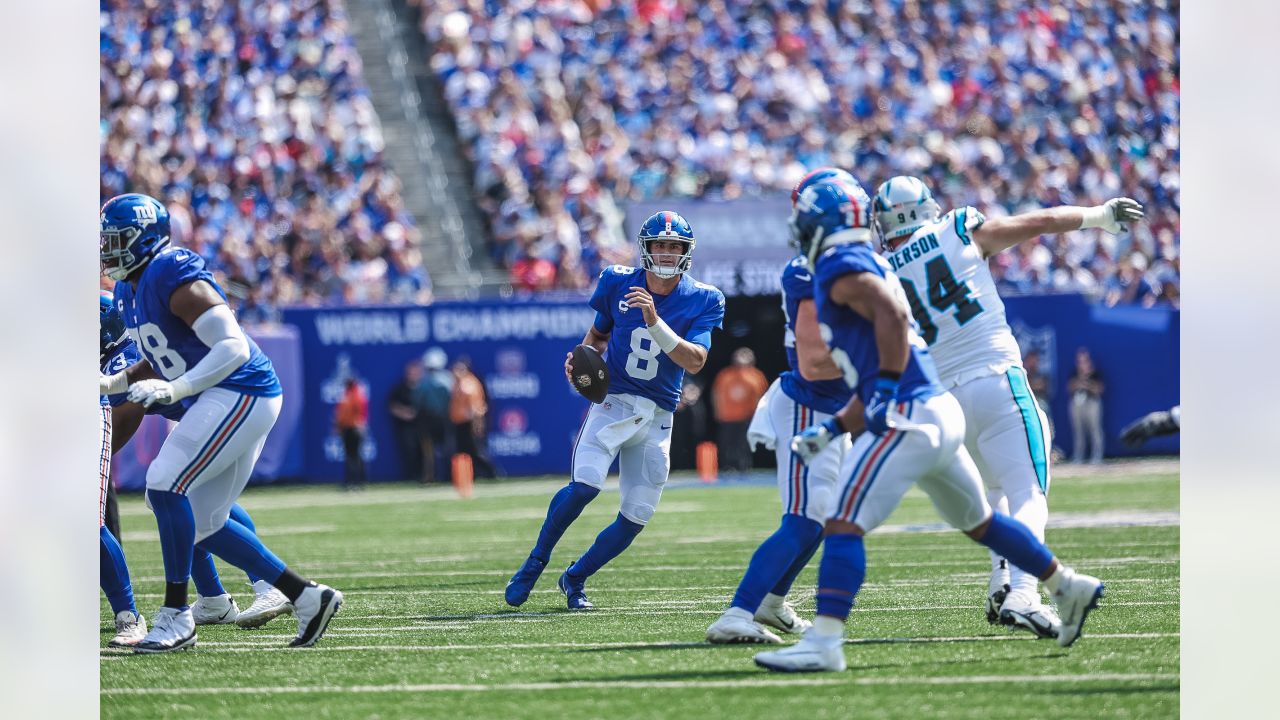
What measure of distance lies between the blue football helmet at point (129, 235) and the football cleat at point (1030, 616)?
3.53 meters

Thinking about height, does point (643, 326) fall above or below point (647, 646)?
above

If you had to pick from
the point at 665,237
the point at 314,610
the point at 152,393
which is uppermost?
the point at 665,237

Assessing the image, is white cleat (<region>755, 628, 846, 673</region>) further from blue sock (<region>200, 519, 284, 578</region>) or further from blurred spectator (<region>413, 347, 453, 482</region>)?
blurred spectator (<region>413, 347, 453, 482</region>)

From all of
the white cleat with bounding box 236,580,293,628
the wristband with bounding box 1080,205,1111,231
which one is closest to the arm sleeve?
the white cleat with bounding box 236,580,293,628

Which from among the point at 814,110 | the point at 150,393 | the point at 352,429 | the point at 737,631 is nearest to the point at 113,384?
the point at 150,393

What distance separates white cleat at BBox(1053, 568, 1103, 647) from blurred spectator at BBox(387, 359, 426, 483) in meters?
14.4

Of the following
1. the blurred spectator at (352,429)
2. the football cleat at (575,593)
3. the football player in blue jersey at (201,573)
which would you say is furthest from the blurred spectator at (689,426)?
the football player in blue jersey at (201,573)

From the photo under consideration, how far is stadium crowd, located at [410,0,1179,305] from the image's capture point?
22641mm

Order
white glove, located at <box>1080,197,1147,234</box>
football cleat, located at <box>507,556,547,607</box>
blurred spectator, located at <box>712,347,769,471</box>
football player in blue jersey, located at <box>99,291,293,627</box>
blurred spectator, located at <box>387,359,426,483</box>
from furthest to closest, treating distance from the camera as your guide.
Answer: blurred spectator, located at <box>712,347,769,471</box>, blurred spectator, located at <box>387,359,426,483</box>, football cleat, located at <box>507,556,547,607</box>, football player in blue jersey, located at <box>99,291,293,627</box>, white glove, located at <box>1080,197,1147,234</box>

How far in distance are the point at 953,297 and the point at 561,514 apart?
7.48 ft

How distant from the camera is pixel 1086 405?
20.8 metres

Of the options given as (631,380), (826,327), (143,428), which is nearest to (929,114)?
(143,428)

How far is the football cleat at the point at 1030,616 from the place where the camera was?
634 centimetres

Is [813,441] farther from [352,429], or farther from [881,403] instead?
[352,429]
